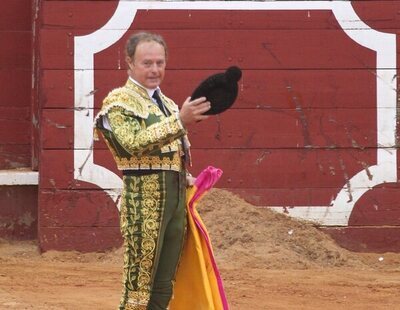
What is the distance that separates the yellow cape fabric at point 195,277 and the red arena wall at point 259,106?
2.83 metres

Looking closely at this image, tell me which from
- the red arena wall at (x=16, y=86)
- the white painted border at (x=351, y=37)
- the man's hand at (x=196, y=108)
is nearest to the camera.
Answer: the man's hand at (x=196, y=108)

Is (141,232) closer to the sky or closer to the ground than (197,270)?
closer to the sky

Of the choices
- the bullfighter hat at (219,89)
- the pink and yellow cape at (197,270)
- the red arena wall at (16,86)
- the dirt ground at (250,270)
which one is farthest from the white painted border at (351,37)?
the bullfighter hat at (219,89)

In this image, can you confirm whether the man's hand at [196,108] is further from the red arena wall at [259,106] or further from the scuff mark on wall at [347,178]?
the scuff mark on wall at [347,178]

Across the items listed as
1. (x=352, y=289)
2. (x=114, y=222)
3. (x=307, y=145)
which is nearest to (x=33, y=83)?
(x=114, y=222)

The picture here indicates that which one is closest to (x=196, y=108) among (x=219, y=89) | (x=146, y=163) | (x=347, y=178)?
(x=219, y=89)

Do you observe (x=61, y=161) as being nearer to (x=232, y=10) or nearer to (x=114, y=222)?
(x=114, y=222)

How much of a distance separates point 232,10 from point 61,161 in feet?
4.84

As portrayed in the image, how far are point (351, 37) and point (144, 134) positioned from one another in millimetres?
3559

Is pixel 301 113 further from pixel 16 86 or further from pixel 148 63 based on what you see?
pixel 148 63

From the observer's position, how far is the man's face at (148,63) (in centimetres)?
367

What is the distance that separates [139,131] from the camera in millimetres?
3594

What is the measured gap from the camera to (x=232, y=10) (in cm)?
680

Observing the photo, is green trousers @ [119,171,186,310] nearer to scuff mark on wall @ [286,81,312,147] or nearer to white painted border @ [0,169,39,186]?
scuff mark on wall @ [286,81,312,147]
